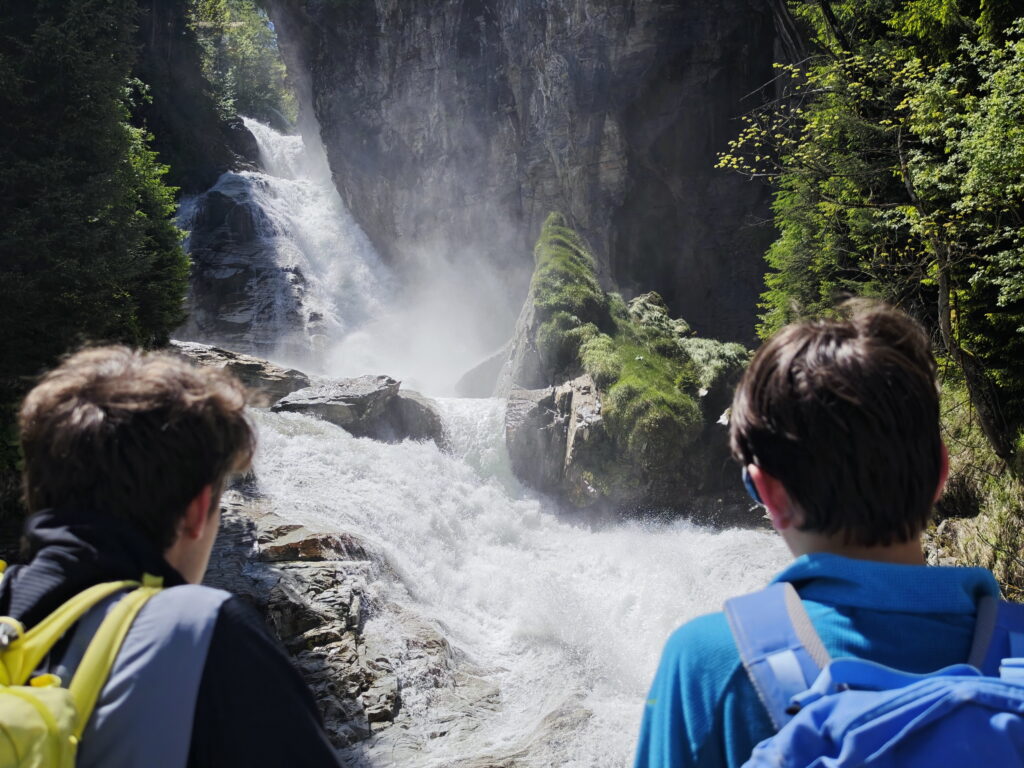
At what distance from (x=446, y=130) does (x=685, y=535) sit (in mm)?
18460

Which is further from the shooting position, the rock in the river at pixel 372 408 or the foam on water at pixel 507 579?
the rock in the river at pixel 372 408

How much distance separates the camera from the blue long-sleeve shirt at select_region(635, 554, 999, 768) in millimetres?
1121

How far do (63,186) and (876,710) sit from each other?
1104 centimetres

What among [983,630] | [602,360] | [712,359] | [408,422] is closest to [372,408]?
[408,422]

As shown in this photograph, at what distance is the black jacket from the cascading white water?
510 centimetres

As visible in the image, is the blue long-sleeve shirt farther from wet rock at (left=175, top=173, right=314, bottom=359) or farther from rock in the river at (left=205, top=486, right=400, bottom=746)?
wet rock at (left=175, top=173, right=314, bottom=359)

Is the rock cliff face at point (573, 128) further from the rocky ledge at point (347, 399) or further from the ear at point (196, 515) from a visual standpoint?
the ear at point (196, 515)

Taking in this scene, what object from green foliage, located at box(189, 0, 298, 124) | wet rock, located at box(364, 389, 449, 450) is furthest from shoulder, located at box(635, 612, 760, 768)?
green foliage, located at box(189, 0, 298, 124)

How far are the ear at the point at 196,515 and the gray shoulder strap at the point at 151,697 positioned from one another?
0.80 ft

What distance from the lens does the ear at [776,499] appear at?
129 centimetres

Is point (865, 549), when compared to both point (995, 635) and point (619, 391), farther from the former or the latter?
point (619, 391)

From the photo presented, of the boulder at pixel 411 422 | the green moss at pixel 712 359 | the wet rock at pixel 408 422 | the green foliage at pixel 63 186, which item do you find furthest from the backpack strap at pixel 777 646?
the green moss at pixel 712 359

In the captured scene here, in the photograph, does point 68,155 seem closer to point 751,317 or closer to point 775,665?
point 775,665

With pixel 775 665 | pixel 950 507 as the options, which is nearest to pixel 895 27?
pixel 950 507
